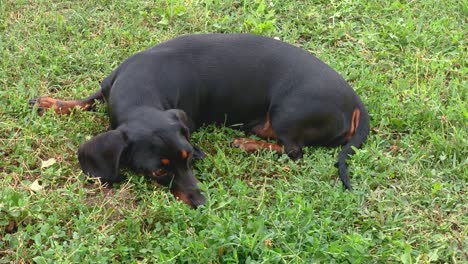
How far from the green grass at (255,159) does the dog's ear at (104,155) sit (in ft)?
0.32

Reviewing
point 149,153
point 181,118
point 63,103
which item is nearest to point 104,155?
point 149,153

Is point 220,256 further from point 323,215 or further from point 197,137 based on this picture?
point 197,137

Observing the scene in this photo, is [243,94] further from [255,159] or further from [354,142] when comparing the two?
[354,142]

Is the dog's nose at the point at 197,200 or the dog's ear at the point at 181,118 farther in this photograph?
the dog's ear at the point at 181,118

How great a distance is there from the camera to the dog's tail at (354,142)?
3.78 meters

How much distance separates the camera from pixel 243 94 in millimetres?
4277

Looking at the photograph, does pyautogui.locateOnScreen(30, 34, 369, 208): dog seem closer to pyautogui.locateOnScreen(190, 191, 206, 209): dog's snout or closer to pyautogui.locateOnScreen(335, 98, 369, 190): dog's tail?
pyautogui.locateOnScreen(335, 98, 369, 190): dog's tail

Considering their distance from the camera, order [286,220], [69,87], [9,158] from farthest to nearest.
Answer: [69,87], [9,158], [286,220]

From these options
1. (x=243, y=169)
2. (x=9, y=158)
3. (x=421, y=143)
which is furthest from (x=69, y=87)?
(x=421, y=143)

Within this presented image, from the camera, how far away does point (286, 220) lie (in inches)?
131

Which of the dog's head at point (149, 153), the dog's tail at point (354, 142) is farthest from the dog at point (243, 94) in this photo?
the dog's head at point (149, 153)

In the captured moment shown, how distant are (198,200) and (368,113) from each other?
1653 millimetres

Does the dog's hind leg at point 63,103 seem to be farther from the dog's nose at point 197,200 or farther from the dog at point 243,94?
the dog's nose at point 197,200

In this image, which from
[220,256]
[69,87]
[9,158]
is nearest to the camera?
[220,256]
